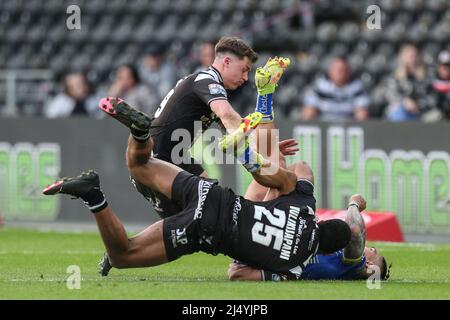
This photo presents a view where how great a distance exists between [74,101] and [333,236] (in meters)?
10.5

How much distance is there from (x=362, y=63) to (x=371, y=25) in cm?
67

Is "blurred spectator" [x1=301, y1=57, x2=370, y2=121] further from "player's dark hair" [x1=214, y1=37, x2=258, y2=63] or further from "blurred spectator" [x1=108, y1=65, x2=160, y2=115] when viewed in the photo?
"player's dark hair" [x1=214, y1=37, x2=258, y2=63]

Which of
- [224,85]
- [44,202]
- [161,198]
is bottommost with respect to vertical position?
[44,202]

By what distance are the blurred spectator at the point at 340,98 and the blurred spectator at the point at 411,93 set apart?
0.49 meters

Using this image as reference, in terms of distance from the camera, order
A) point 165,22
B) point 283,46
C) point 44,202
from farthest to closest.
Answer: point 165,22 < point 283,46 < point 44,202

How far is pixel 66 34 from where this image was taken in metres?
23.2

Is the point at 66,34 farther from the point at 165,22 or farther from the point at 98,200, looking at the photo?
the point at 98,200

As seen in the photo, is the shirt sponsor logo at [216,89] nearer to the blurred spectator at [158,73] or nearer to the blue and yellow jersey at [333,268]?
the blue and yellow jersey at [333,268]

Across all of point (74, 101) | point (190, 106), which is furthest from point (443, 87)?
point (190, 106)

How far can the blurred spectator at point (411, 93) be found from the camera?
54.8ft

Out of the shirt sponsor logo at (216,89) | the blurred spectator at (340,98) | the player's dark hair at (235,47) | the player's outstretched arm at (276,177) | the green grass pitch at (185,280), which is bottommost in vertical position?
the green grass pitch at (185,280)

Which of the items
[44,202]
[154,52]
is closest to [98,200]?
[44,202]

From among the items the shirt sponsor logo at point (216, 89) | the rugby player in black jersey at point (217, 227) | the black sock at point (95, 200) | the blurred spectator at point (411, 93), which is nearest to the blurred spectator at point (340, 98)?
the blurred spectator at point (411, 93)

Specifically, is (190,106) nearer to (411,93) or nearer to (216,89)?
(216,89)
